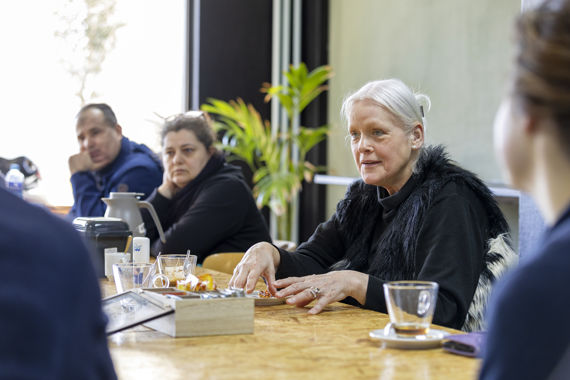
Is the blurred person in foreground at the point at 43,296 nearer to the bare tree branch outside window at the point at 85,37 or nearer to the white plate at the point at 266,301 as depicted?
the white plate at the point at 266,301

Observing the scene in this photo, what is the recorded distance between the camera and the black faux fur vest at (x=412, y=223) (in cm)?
211

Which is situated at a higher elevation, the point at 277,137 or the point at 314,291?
the point at 277,137

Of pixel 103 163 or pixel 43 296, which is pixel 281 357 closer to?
pixel 43 296

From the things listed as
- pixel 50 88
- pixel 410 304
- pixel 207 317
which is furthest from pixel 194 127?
pixel 410 304

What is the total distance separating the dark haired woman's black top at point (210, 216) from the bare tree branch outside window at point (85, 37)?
211 centimetres

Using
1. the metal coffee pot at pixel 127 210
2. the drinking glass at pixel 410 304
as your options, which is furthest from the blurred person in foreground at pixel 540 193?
the metal coffee pot at pixel 127 210

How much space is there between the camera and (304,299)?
1.85 meters

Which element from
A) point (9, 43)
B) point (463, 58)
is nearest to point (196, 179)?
point (463, 58)

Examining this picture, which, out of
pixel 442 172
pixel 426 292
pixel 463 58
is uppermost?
pixel 463 58

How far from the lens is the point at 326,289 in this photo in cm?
185

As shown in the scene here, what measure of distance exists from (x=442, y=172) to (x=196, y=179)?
188 centimetres

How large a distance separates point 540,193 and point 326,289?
3.51 feet

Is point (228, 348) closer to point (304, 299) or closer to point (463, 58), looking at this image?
point (304, 299)

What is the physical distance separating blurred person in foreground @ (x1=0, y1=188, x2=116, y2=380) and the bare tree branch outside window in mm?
5174
